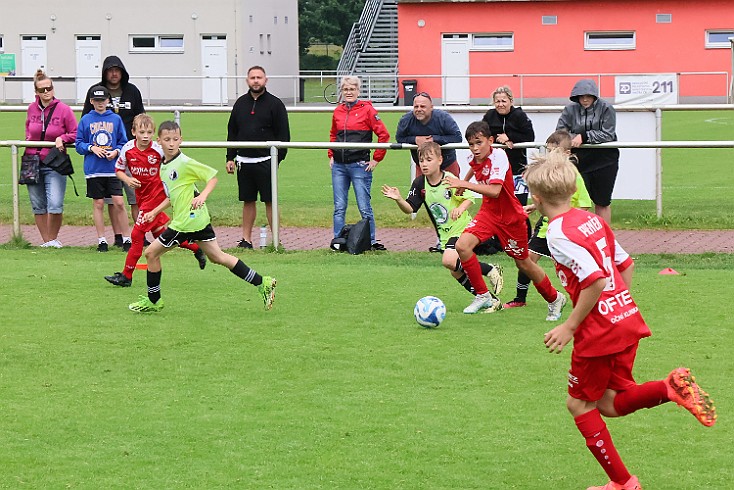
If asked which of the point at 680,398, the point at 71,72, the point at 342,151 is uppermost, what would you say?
the point at 71,72

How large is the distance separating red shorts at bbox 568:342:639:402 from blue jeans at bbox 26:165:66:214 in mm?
9708

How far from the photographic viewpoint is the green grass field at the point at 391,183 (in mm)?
15523

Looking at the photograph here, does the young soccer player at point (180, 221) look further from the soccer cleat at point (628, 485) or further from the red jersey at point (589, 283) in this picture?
the soccer cleat at point (628, 485)

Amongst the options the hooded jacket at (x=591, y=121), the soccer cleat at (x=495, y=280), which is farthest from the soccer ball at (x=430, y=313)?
the hooded jacket at (x=591, y=121)

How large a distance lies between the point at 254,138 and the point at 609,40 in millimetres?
35868

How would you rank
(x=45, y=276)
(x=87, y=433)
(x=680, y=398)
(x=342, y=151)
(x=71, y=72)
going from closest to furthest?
(x=680, y=398), (x=87, y=433), (x=45, y=276), (x=342, y=151), (x=71, y=72)

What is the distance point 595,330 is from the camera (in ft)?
17.9

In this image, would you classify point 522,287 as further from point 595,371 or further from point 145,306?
point 595,371

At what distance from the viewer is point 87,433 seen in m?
6.57

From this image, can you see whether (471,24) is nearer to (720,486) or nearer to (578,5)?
(578,5)

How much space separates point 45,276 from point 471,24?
3798 centimetres

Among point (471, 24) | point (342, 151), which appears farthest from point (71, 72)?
point (342, 151)

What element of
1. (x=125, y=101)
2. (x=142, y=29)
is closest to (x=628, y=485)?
(x=125, y=101)

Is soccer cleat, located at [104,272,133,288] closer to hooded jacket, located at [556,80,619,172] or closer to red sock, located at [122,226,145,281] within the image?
red sock, located at [122,226,145,281]
